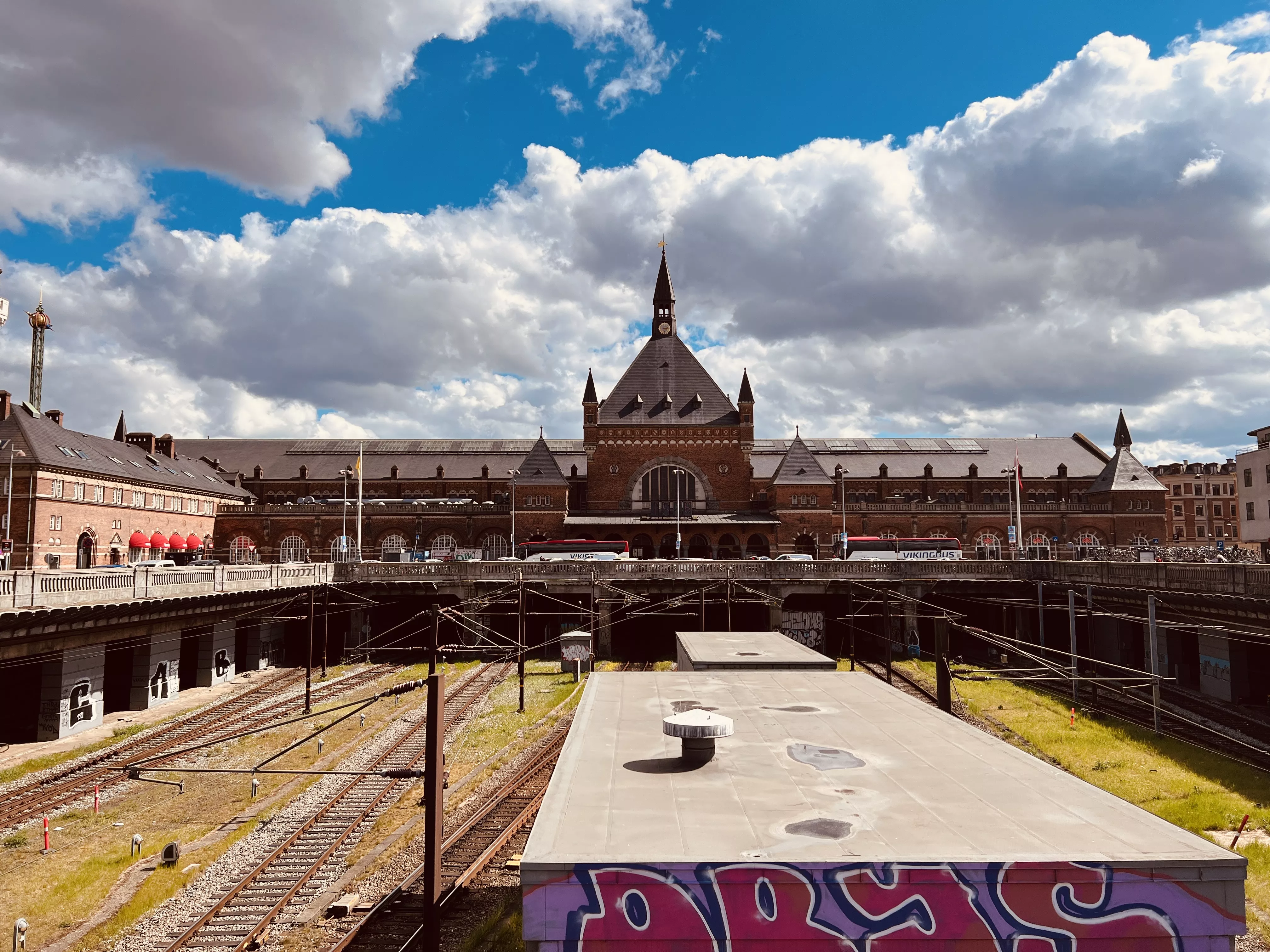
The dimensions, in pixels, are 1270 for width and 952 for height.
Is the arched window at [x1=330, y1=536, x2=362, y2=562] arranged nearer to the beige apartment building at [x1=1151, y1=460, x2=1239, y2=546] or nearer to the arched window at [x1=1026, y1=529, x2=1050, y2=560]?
the arched window at [x1=1026, y1=529, x2=1050, y2=560]

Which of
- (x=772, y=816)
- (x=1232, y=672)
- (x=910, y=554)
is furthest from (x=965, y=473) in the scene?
(x=772, y=816)

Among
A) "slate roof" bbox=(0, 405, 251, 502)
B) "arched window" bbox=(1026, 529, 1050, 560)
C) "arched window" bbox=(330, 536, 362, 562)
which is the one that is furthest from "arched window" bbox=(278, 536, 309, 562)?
"arched window" bbox=(1026, 529, 1050, 560)

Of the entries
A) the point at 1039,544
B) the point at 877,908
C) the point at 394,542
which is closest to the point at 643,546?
the point at 394,542

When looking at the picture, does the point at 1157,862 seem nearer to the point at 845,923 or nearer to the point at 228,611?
the point at 845,923

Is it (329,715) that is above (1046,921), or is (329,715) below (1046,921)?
below

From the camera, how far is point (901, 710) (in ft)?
49.5

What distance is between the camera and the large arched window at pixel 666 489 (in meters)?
68.4

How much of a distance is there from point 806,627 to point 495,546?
3290 centimetres

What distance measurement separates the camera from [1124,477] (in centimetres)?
7331

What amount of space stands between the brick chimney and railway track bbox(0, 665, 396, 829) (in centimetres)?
4158

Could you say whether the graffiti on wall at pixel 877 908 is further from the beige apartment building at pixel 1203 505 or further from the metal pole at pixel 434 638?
the beige apartment building at pixel 1203 505

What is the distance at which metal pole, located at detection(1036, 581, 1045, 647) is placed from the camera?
39281mm

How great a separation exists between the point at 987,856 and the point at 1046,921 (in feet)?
2.34

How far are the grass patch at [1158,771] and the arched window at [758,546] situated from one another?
3454cm
